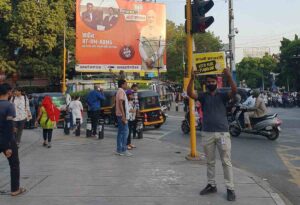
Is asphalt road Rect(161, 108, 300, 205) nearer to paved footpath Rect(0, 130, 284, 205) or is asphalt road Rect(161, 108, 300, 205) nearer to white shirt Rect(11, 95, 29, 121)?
paved footpath Rect(0, 130, 284, 205)

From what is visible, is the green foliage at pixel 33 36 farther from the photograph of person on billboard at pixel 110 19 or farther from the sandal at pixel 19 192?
the sandal at pixel 19 192

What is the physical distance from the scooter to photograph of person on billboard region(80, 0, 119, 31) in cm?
2976

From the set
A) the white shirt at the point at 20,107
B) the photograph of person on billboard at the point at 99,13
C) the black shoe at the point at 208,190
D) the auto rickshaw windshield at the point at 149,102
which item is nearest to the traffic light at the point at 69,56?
the photograph of person on billboard at the point at 99,13

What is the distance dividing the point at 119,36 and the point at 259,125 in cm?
3160

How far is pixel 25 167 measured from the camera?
9.55 metres

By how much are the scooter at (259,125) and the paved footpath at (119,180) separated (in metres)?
3.71

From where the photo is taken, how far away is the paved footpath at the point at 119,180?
6.57m

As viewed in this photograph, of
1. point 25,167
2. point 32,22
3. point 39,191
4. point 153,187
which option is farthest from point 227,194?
point 32,22

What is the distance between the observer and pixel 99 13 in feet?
144

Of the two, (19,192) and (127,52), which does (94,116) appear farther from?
(127,52)

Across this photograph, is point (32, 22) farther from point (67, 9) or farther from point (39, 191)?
point (39, 191)

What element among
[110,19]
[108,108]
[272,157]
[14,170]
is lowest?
[272,157]

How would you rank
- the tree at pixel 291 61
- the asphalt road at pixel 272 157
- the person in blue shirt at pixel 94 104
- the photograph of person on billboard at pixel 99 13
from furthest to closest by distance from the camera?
the tree at pixel 291 61 < the photograph of person on billboard at pixel 99 13 < the person in blue shirt at pixel 94 104 < the asphalt road at pixel 272 157

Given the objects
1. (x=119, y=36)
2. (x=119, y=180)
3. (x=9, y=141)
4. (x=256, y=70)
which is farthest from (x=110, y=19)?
(x=256, y=70)
